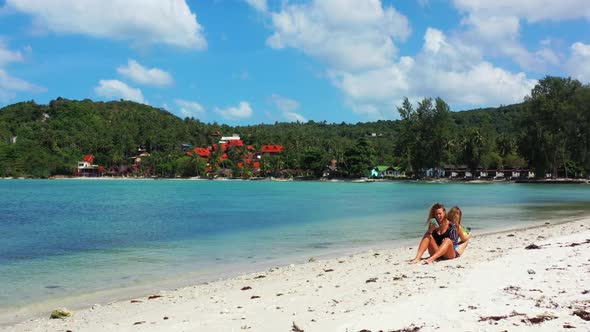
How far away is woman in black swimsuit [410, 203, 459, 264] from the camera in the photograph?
36.6 feet

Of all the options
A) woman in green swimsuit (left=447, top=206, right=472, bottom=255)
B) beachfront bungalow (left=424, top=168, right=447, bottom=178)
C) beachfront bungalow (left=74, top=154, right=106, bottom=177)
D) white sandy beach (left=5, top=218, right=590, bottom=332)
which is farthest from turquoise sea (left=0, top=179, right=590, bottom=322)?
beachfront bungalow (left=74, top=154, right=106, bottom=177)

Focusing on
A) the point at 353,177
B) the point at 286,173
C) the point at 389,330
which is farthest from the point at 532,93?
the point at 389,330

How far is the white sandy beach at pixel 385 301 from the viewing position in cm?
636

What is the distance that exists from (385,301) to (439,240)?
171 inches

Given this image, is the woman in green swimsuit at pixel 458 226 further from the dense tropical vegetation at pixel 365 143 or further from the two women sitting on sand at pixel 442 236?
the dense tropical vegetation at pixel 365 143

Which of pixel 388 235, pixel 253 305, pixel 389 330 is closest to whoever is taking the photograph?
pixel 389 330

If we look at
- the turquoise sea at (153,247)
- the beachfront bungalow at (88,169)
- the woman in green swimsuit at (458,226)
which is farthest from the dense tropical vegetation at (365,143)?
the woman in green swimsuit at (458,226)

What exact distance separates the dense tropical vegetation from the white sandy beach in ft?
299

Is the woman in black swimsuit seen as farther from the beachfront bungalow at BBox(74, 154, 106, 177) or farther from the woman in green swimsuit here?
the beachfront bungalow at BBox(74, 154, 106, 177)

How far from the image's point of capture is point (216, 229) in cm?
2623

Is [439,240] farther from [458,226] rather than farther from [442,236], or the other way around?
[458,226]

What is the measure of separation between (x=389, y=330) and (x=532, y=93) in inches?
4011

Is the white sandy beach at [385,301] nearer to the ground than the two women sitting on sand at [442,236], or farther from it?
nearer to the ground

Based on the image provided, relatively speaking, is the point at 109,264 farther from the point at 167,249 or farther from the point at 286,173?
the point at 286,173
